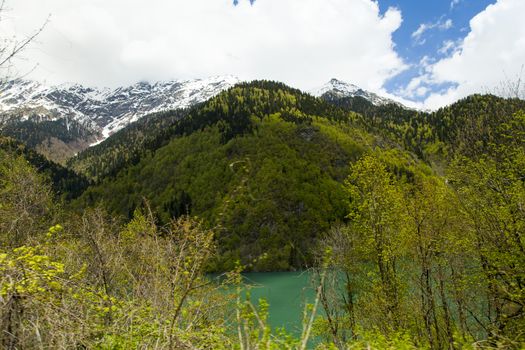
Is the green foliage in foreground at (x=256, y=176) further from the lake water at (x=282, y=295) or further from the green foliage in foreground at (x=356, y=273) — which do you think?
the green foliage in foreground at (x=356, y=273)

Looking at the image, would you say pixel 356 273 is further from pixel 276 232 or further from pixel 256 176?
pixel 256 176

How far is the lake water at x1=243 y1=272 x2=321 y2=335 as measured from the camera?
140 feet

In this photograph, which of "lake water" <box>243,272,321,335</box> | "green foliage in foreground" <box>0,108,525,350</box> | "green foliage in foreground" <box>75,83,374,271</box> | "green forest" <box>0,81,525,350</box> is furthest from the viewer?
"green foliage in foreground" <box>75,83,374,271</box>

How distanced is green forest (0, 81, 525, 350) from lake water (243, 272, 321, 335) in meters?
4.05

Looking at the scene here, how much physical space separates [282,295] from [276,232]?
43.6 m

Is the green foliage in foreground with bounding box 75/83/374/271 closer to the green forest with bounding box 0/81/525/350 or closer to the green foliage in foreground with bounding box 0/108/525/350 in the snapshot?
the green forest with bounding box 0/81/525/350

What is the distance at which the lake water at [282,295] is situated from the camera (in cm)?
4265

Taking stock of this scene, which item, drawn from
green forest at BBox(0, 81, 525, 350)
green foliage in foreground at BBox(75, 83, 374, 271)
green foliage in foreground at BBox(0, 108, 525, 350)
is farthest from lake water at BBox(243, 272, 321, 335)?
green foliage in foreground at BBox(0, 108, 525, 350)

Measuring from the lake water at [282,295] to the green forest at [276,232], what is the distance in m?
4.05

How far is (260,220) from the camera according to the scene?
106875mm

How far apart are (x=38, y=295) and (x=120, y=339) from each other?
7.46 feet

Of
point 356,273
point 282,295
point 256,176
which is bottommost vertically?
point 282,295

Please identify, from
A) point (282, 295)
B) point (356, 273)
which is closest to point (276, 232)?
point (282, 295)

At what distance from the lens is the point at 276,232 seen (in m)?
104
